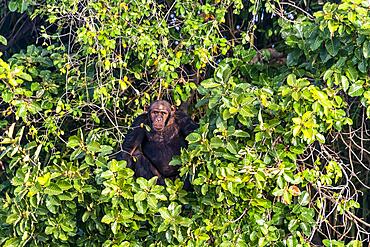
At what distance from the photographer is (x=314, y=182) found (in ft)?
11.1

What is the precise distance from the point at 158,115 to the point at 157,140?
174 millimetres

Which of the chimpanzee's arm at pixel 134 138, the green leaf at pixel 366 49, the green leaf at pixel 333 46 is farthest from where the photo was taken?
the chimpanzee's arm at pixel 134 138

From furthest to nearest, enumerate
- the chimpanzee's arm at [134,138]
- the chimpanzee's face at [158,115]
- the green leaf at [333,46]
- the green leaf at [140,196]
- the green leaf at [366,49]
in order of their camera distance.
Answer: the chimpanzee's arm at [134,138] → the chimpanzee's face at [158,115] → the green leaf at [333,46] → the green leaf at [366,49] → the green leaf at [140,196]

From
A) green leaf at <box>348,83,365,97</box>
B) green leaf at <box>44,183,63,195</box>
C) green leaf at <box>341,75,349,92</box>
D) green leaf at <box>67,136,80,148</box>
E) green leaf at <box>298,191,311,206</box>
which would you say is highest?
green leaf at <box>341,75,349,92</box>

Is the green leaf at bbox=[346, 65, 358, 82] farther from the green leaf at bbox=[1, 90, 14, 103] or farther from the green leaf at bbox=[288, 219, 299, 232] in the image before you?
the green leaf at bbox=[1, 90, 14, 103]

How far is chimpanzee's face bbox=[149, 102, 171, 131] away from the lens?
137 inches

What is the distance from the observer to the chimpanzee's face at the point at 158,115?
3.49 meters

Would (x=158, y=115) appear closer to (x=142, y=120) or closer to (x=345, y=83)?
(x=142, y=120)

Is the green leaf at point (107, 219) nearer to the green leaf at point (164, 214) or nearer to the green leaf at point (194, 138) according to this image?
the green leaf at point (164, 214)

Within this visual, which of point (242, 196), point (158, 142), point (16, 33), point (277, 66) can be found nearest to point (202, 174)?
point (242, 196)

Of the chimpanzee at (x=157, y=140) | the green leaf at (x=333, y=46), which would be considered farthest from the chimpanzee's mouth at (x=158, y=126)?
the green leaf at (x=333, y=46)

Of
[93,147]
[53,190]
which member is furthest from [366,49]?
[53,190]

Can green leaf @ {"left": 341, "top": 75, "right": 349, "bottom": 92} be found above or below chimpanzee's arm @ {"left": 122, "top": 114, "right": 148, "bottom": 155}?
above

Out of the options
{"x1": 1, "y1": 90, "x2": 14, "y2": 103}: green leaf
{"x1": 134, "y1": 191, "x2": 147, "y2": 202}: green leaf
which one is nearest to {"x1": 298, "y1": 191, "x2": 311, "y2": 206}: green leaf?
{"x1": 134, "y1": 191, "x2": 147, "y2": 202}: green leaf
